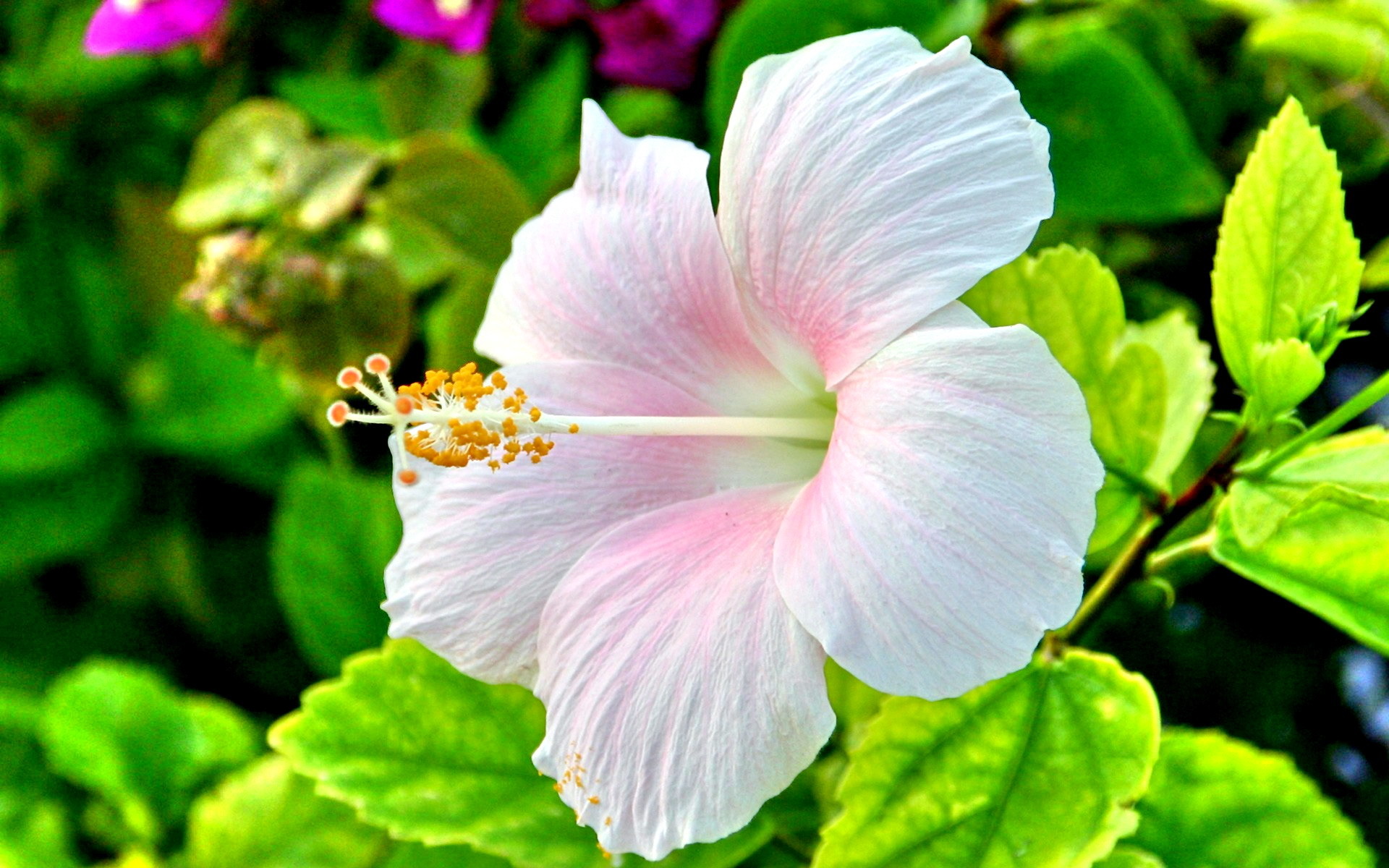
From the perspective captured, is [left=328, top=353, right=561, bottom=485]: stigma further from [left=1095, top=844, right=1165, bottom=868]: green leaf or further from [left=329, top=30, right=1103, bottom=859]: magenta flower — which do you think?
[left=1095, top=844, right=1165, bottom=868]: green leaf

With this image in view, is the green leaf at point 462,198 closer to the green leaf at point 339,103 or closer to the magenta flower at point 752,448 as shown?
the green leaf at point 339,103

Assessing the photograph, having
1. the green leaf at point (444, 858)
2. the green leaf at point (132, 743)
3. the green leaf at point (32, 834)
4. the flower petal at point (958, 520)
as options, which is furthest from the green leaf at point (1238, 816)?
the green leaf at point (32, 834)

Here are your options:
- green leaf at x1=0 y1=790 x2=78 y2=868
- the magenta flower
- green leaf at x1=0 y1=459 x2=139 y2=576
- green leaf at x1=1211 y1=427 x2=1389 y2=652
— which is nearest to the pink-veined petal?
the magenta flower

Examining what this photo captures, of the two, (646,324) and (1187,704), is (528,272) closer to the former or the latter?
(646,324)

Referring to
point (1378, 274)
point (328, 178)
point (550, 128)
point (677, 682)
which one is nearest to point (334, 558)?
point (328, 178)

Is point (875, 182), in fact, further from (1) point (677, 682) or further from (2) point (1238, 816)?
(2) point (1238, 816)

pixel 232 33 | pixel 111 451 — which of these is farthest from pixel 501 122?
pixel 111 451

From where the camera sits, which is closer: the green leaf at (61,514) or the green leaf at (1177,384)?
the green leaf at (1177,384)
